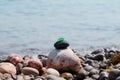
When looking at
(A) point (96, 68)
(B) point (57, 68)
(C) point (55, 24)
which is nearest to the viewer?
(B) point (57, 68)

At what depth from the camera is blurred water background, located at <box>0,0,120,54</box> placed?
410 inches

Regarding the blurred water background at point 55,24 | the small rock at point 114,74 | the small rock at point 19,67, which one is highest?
the blurred water background at point 55,24

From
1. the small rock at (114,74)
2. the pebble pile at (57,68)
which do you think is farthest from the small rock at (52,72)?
the small rock at (114,74)

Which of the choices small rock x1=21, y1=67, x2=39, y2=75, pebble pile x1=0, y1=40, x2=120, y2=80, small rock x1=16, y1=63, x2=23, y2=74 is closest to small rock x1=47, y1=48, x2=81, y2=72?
pebble pile x1=0, y1=40, x2=120, y2=80

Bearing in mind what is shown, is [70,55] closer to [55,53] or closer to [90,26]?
[55,53]

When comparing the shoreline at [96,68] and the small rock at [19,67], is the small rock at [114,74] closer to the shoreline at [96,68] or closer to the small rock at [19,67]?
the shoreline at [96,68]

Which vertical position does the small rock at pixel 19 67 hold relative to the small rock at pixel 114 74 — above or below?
above

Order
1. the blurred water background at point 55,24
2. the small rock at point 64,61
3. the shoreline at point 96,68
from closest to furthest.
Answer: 1. the shoreline at point 96,68
2. the small rock at point 64,61
3. the blurred water background at point 55,24

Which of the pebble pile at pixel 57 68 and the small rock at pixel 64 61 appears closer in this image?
the pebble pile at pixel 57 68

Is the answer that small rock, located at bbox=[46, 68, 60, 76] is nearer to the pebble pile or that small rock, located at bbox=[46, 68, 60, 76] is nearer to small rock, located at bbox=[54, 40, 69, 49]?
the pebble pile

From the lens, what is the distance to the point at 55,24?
519 inches

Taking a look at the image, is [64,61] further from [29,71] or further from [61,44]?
[29,71]

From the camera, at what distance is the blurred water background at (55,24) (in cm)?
1042

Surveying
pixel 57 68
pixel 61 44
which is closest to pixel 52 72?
pixel 57 68
